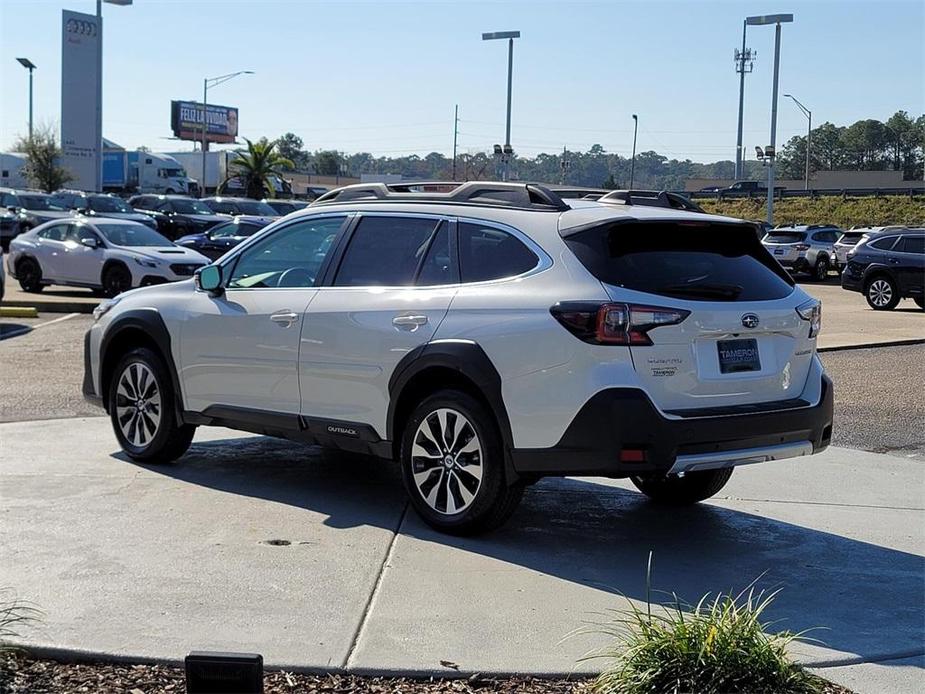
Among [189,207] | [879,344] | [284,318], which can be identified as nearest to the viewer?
[284,318]

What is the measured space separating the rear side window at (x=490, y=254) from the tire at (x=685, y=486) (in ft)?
5.61

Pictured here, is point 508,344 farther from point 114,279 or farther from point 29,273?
point 29,273

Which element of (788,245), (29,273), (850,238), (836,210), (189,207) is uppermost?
(836,210)

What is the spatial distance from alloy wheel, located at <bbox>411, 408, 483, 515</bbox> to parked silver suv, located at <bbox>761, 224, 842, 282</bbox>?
31.7m

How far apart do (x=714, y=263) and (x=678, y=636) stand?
277 centimetres

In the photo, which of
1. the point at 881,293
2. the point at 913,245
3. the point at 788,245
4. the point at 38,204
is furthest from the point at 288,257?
the point at 38,204

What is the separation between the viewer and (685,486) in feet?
24.3

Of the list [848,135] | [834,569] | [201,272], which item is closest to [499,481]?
[834,569]

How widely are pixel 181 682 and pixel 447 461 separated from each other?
2348 mm

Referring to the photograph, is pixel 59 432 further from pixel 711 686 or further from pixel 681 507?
pixel 711 686

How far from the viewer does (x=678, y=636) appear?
4.06 meters

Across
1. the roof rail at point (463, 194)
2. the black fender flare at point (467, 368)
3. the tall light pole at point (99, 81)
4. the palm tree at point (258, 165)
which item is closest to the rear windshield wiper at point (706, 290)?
the roof rail at point (463, 194)

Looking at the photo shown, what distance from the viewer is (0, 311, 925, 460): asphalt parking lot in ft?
33.5

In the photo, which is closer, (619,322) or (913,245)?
(619,322)
